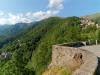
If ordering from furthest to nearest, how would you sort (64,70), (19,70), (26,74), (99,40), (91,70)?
(26,74) < (19,70) < (99,40) < (64,70) < (91,70)

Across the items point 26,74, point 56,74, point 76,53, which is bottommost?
point 26,74

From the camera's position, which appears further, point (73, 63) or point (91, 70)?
point (73, 63)

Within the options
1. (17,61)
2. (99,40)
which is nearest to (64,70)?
(99,40)

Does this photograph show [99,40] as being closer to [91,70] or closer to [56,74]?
[56,74]

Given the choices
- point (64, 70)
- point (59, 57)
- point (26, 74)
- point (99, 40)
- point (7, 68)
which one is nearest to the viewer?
point (64, 70)

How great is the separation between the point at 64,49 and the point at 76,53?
195 cm

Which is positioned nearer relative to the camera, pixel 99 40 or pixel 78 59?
pixel 78 59

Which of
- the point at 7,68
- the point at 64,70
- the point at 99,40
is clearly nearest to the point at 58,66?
the point at 64,70

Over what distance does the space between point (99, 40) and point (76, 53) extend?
1674 centimetres

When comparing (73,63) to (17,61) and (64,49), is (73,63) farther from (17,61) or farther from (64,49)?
(17,61)

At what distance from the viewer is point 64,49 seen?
2270 centimetres

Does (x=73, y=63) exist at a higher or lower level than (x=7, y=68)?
higher

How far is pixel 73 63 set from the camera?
20.3 metres

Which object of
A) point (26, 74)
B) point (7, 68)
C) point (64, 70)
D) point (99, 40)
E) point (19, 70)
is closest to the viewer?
point (64, 70)
